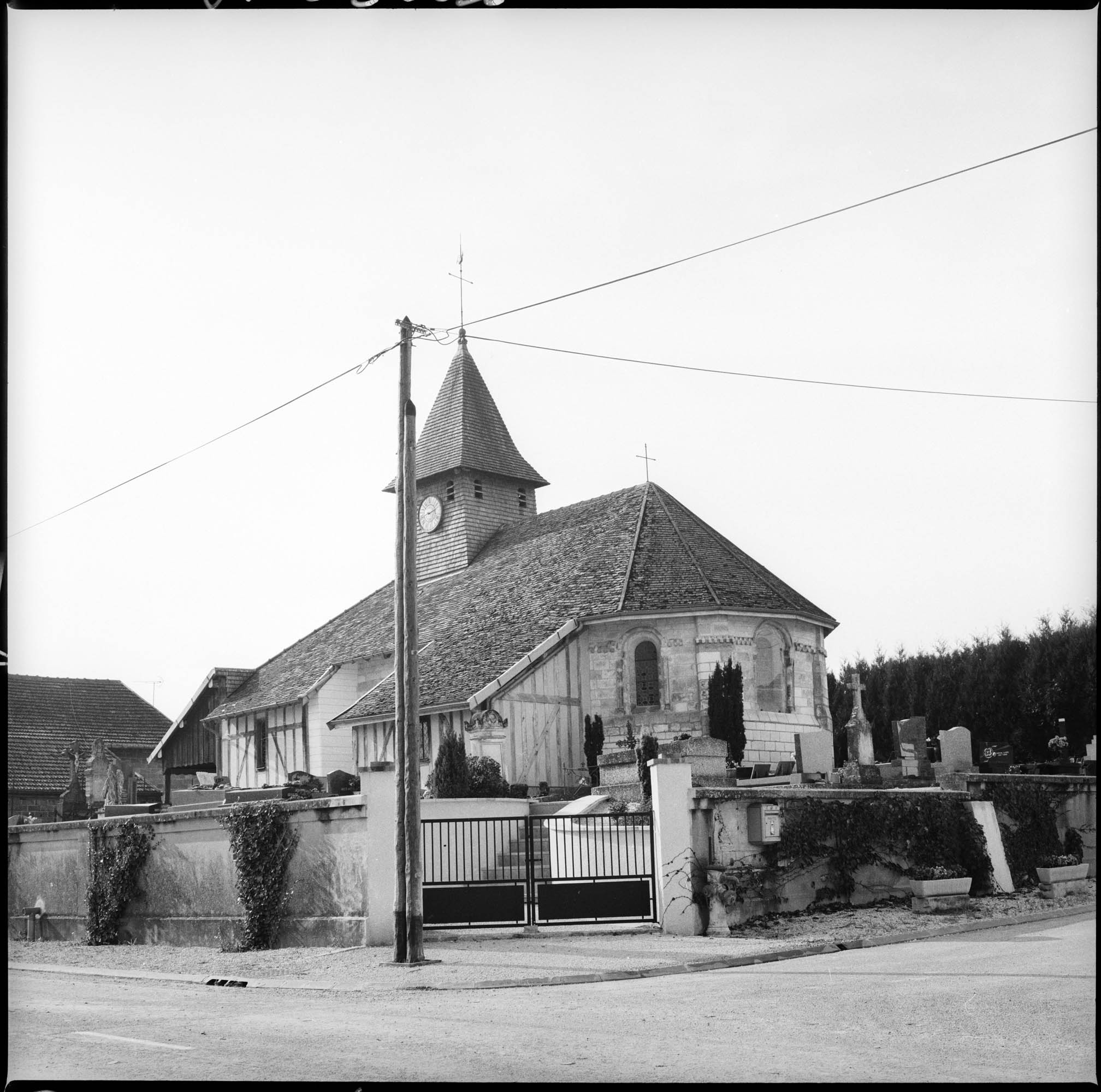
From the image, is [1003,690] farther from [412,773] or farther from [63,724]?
[63,724]

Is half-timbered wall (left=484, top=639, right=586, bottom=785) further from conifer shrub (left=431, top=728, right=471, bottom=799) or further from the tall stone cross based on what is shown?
the tall stone cross

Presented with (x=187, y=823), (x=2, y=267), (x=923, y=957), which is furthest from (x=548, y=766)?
(x=2, y=267)

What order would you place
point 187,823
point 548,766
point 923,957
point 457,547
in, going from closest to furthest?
point 923,957 < point 187,823 < point 548,766 < point 457,547

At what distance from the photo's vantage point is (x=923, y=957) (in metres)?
14.0

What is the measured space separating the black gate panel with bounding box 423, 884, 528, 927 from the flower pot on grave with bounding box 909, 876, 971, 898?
19.2ft

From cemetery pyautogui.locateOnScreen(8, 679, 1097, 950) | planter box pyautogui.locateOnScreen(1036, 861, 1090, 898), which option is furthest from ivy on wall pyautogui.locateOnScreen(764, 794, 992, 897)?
planter box pyautogui.locateOnScreen(1036, 861, 1090, 898)

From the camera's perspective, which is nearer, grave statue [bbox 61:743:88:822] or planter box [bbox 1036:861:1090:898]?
planter box [bbox 1036:861:1090:898]

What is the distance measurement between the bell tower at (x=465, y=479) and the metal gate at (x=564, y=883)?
22.8 meters

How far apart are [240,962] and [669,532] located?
19455mm

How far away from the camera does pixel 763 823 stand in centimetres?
1762

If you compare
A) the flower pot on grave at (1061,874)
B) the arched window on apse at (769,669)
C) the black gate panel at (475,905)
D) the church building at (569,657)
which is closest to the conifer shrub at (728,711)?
the church building at (569,657)

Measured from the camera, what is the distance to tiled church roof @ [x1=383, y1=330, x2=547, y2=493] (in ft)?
140

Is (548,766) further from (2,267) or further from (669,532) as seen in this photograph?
(2,267)

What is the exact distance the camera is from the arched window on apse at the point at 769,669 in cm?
3116
